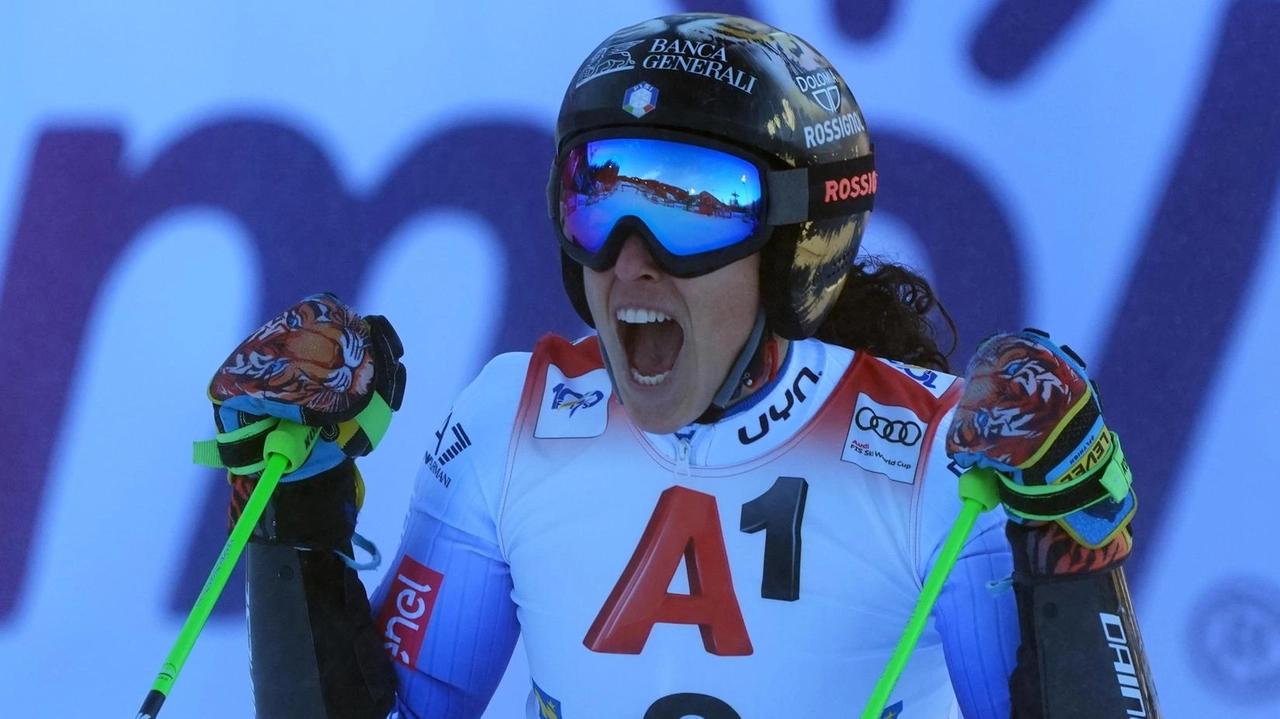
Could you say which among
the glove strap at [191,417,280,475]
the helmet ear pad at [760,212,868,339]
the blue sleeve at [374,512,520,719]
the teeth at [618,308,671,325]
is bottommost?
the blue sleeve at [374,512,520,719]

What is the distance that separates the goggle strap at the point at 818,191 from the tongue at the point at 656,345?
0.21m

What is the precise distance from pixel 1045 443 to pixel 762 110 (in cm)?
51

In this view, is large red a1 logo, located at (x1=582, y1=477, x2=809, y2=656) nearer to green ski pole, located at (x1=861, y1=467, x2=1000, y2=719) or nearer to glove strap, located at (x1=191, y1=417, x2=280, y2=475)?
green ski pole, located at (x1=861, y1=467, x2=1000, y2=719)

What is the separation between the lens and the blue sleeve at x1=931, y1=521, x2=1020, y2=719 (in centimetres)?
174

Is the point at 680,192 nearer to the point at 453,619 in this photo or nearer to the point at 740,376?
the point at 740,376

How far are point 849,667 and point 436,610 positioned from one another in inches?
22.0

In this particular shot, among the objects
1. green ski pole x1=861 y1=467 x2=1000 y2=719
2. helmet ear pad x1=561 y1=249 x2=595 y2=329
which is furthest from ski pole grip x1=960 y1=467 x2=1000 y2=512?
helmet ear pad x1=561 y1=249 x2=595 y2=329

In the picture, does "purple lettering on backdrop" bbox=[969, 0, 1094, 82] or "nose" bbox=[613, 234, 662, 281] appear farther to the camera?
"purple lettering on backdrop" bbox=[969, 0, 1094, 82]

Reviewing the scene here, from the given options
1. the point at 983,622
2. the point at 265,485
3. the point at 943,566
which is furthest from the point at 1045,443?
the point at 265,485

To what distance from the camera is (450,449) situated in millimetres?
2010

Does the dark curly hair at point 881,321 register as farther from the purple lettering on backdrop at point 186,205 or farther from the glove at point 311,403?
the purple lettering on backdrop at point 186,205

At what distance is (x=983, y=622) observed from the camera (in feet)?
5.74

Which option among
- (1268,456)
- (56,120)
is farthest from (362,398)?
(1268,456)

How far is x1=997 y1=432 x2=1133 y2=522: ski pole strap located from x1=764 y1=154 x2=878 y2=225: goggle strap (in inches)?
15.4
